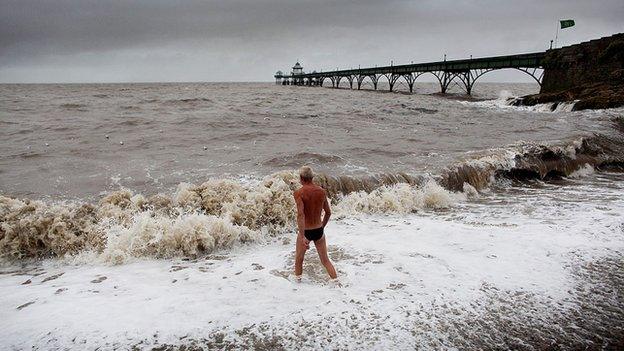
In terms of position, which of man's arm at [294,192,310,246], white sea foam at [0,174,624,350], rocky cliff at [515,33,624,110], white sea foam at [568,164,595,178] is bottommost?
white sea foam at [0,174,624,350]

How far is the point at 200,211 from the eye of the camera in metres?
6.72

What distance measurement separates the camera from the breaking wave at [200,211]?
5430 mm

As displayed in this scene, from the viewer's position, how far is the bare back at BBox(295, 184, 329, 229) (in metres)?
A: 4.07

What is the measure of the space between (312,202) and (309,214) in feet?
0.47

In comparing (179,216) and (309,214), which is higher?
(309,214)

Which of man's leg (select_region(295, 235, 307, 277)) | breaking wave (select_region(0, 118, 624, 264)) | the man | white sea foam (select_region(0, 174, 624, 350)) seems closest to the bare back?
the man

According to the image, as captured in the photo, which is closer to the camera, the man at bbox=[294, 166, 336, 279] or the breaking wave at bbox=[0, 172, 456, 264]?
the man at bbox=[294, 166, 336, 279]

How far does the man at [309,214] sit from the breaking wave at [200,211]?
6.09 ft

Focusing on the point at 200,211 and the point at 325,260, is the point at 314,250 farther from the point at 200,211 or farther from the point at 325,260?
the point at 200,211

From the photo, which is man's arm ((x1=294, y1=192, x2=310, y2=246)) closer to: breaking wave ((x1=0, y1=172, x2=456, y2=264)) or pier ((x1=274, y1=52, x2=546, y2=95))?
breaking wave ((x1=0, y1=172, x2=456, y2=264))

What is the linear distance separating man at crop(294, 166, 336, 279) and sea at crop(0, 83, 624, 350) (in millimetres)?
293

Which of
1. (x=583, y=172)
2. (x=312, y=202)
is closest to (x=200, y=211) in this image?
(x=312, y=202)

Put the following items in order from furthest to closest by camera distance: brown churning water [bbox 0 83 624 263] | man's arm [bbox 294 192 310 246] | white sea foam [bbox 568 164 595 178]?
→ white sea foam [bbox 568 164 595 178], brown churning water [bbox 0 83 624 263], man's arm [bbox 294 192 310 246]

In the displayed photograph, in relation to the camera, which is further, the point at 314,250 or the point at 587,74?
the point at 587,74
